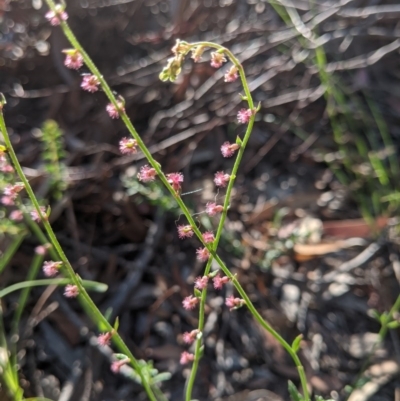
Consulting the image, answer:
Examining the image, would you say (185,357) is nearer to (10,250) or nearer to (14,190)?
(14,190)

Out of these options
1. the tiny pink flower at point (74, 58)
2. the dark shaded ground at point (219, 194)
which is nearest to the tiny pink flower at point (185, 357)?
the dark shaded ground at point (219, 194)

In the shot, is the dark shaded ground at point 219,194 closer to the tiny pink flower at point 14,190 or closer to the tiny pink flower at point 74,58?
the tiny pink flower at point 14,190

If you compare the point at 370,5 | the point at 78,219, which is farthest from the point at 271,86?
the point at 78,219

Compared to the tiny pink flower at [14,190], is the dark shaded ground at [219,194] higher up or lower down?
lower down

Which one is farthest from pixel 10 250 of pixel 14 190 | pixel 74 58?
pixel 74 58

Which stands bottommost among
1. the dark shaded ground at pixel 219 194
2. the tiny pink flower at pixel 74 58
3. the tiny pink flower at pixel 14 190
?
the dark shaded ground at pixel 219 194

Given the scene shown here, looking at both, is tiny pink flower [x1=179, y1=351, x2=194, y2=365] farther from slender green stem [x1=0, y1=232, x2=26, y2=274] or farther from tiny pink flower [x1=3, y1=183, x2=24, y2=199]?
slender green stem [x1=0, y1=232, x2=26, y2=274]

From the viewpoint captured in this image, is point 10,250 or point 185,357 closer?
point 185,357

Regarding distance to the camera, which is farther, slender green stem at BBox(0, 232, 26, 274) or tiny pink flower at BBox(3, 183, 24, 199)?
slender green stem at BBox(0, 232, 26, 274)

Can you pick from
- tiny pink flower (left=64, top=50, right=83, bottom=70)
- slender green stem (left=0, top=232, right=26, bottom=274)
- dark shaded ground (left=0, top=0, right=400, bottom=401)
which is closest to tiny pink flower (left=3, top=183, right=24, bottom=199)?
tiny pink flower (left=64, top=50, right=83, bottom=70)
